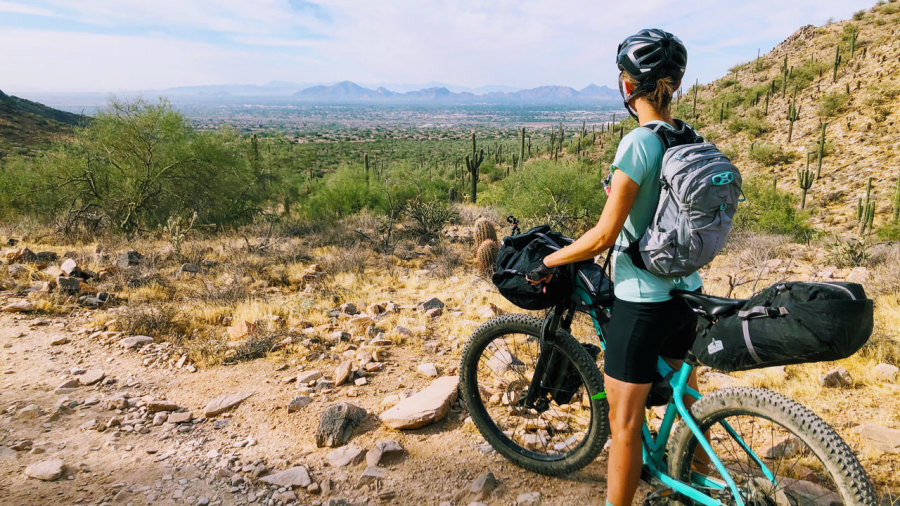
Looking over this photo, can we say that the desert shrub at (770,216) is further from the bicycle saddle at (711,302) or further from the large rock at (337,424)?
the bicycle saddle at (711,302)

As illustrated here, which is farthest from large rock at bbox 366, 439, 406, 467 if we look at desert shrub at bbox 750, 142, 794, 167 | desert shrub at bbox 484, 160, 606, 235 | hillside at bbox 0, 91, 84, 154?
hillside at bbox 0, 91, 84, 154

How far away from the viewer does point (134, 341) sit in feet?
16.3

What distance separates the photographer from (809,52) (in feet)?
100

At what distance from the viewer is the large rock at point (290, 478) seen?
2779 millimetres

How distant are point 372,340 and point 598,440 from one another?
300 cm

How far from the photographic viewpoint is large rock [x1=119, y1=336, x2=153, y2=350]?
489 cm

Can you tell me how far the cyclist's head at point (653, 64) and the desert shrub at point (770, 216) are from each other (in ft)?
45.2

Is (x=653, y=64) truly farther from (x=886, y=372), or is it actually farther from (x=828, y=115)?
(x=828, y=115)

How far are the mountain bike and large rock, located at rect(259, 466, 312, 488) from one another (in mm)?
1086

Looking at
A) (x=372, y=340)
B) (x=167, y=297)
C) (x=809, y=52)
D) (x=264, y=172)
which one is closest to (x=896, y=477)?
(x=372, y=340)

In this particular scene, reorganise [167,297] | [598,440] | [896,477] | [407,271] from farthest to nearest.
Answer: [407,271] < [167,297] < [896,477] < [598,440]

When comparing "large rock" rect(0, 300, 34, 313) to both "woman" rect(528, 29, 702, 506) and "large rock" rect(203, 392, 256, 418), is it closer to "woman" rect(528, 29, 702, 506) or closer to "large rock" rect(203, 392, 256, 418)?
"large rock" rect(203, 392, 256, 418)

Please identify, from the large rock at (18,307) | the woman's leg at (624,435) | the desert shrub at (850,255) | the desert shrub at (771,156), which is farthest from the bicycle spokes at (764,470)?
the desert shrub at (771,156)

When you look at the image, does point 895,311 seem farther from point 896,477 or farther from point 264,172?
point 264,172
